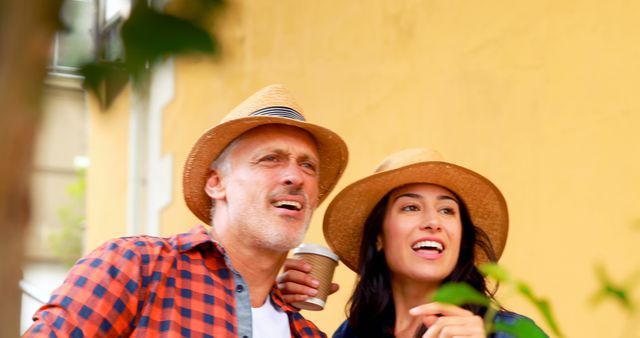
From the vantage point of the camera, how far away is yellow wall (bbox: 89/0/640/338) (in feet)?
11.1

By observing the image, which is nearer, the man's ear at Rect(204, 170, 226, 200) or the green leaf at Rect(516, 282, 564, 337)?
the green leaf at Rect(516, 282, 564, 337)

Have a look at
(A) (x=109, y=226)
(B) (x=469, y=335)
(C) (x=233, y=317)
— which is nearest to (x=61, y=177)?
(B) (x=469, y=335)

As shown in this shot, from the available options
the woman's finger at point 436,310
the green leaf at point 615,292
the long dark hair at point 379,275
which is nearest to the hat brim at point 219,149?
the long dark hair at point 379,275

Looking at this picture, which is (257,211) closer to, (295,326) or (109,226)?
(295,326)

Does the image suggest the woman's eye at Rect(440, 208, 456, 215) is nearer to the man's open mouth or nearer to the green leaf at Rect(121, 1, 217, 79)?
the man's open mouth

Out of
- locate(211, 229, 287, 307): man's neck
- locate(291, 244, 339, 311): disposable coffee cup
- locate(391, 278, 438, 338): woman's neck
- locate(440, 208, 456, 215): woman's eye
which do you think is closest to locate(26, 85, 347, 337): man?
locate(211, 229, 287, 307): man's neck

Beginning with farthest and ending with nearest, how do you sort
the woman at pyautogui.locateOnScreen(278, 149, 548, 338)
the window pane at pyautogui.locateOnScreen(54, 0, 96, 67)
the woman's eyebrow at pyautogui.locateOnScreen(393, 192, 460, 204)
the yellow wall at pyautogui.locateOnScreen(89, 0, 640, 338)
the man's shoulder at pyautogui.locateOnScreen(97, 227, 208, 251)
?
the yellow wall at pyautogui.locateOnScreen(89, 0, 640, 338)
the woman's eyebrow at pyautogui.locateOnScreen(393, 192, 460, 204)
the woman at pyautogui.locateOnScreen(278, 149, 548, 338)
the man's shoulder at pyautogui.locateOnScreen(97, 227, 208, 251)
the window pane at pyautogui.locateOnScreen(54, 0, 96, 67)

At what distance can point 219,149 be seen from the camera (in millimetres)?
3119

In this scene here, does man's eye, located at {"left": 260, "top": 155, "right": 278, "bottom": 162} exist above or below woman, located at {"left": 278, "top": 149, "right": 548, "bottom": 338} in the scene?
above

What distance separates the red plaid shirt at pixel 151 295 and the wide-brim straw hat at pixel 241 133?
212mm

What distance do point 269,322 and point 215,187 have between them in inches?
17.0

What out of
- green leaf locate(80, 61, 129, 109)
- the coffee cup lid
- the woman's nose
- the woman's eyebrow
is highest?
green leaf locate(80, 61, 129, 109)

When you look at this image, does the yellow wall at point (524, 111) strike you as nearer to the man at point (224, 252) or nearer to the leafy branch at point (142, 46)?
the man at point (224, 252)

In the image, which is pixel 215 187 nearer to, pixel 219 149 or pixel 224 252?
pixel 219 149
